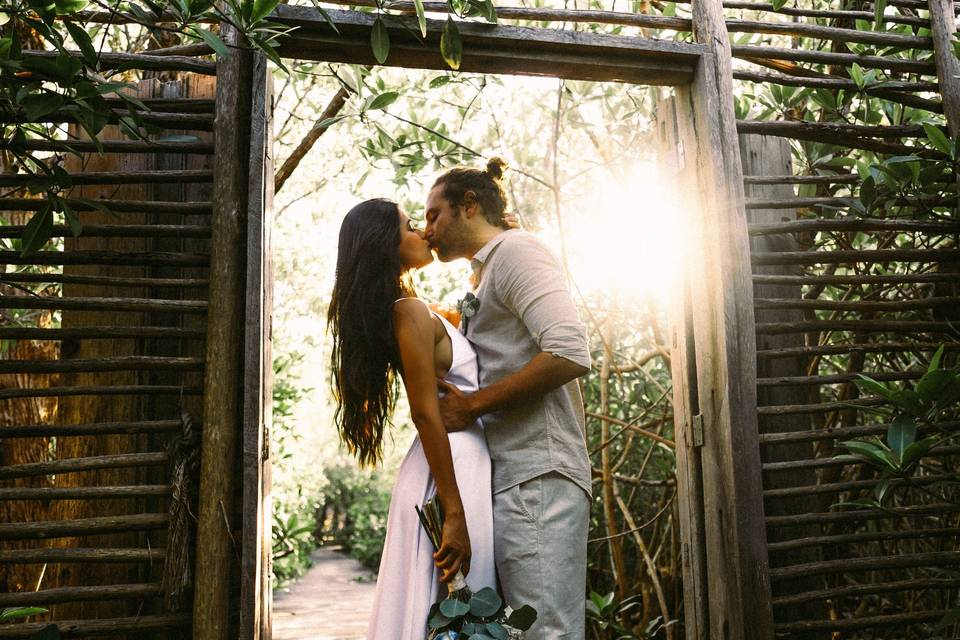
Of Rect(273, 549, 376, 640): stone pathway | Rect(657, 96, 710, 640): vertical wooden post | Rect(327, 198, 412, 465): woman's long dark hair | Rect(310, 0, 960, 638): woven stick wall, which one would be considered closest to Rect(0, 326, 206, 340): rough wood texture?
Rect(327, 198, 412, 465): woman's long dark hair

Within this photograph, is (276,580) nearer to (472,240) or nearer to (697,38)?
(472,240)

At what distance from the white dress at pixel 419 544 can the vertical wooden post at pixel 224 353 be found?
1.64 ft

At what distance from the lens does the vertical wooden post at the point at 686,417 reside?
267 cm

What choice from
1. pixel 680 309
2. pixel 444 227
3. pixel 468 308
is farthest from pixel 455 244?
pixel 680 309

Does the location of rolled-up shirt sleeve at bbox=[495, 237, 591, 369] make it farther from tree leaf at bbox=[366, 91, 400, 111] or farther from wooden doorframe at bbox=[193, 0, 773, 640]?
tree leaf at bbox=[366, 91, 400, 111]

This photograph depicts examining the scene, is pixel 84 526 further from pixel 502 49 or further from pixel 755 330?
pixel 755 330

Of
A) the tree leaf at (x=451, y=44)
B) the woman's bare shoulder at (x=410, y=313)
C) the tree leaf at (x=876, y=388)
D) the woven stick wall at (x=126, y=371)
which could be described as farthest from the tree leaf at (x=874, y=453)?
the woven stick wall at (x=126, y=371)

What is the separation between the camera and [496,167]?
263 cm

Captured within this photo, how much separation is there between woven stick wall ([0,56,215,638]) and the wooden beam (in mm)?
378

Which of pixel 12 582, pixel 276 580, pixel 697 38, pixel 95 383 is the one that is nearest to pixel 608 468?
pixel 697 38

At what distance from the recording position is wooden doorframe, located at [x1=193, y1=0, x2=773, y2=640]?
234cm

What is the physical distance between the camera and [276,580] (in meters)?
8.09

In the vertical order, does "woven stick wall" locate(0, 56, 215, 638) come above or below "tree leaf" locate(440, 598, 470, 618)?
above

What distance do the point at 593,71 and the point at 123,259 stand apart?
172cm
